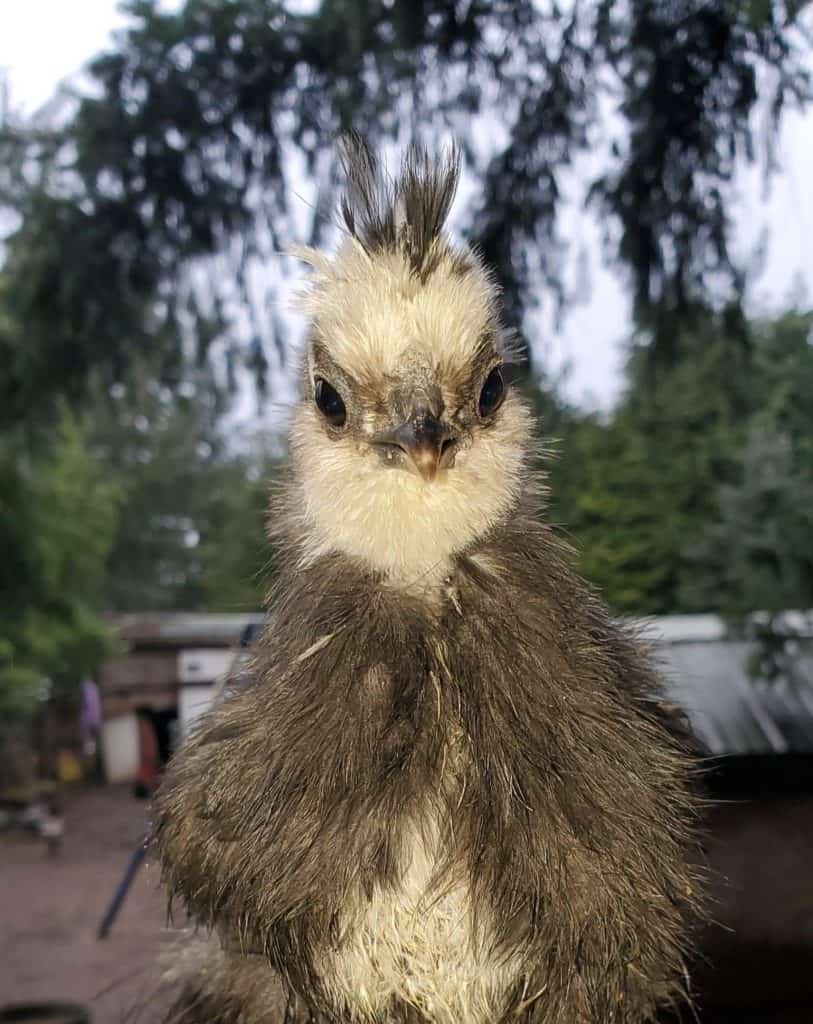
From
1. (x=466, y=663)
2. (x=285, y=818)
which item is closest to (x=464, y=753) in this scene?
(x=466, y=663)

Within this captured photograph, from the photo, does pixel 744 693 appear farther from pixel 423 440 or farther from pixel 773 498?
pixel 423 440

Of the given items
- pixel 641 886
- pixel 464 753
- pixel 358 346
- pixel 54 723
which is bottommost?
pixel 54 723

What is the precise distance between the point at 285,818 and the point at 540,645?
1.13ft

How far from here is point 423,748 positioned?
1.00m

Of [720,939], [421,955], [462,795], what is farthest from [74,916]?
[462,795]

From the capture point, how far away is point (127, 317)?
339 cm

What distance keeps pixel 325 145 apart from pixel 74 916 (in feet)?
15.6

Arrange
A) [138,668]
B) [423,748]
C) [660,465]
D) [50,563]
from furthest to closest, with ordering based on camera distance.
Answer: [138,668] → [50,563] → [660,465] → [423,748]

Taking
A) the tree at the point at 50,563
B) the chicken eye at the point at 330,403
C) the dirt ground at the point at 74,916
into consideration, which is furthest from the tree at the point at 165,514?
the chicken eye at the point at 330,403

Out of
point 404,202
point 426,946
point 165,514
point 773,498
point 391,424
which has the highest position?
point 404,202

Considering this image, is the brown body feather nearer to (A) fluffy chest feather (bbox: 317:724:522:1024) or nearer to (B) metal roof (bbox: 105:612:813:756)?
(A) fluffy chest feather (bbox: 317:724:522:1024)

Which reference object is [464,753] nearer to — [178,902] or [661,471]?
[178,902]

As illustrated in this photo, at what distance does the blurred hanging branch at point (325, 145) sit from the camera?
2.79 m

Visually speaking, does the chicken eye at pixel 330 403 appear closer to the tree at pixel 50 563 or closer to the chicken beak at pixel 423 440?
the chicken beak at pixel 423 440
